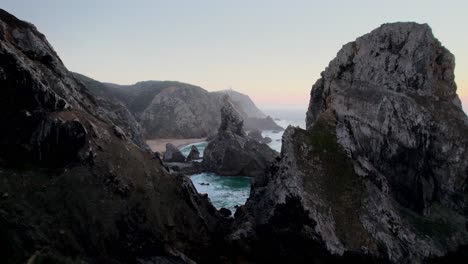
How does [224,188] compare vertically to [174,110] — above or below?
below

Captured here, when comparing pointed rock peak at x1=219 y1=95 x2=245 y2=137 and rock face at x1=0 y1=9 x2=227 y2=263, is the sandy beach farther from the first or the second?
rock face at x1=0 y1=9 x2=227 y2=263

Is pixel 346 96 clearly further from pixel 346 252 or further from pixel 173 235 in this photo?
pixel 173 235

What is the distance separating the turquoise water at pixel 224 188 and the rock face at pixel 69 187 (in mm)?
17948

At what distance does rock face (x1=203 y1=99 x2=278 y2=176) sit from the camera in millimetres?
75875

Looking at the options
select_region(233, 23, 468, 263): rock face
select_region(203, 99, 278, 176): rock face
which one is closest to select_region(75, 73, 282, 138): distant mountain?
select_region(203, 99, 278, 176): rock face

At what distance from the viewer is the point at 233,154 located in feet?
251

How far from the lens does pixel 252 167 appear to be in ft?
249

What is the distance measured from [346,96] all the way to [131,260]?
2663 cm

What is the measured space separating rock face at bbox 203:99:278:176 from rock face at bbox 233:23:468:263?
31.8m

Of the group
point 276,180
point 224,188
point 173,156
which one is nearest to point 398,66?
point 276,180

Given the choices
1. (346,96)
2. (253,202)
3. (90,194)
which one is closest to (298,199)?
(253,202)

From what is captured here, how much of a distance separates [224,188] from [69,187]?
37659mm

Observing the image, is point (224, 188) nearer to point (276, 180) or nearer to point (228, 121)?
point (228, 121)

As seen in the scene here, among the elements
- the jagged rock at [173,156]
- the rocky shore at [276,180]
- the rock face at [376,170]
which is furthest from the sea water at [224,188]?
the rocky shore at [276,180]
